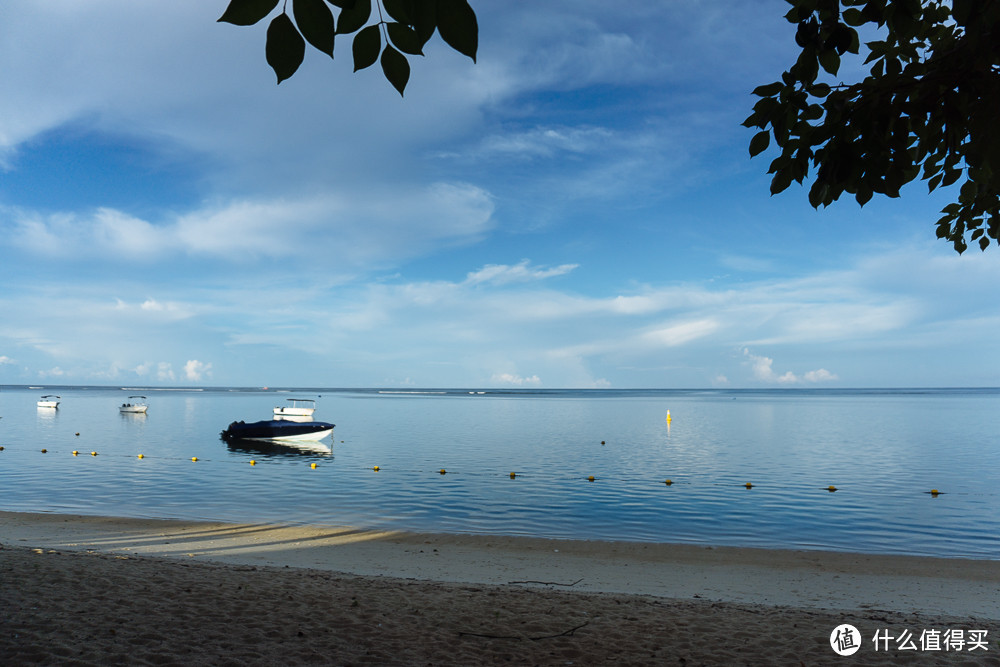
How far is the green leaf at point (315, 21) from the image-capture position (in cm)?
158

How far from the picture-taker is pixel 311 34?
160 centimetres

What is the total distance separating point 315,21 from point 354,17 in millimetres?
131

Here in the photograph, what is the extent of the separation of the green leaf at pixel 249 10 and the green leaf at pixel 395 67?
1.11 feet

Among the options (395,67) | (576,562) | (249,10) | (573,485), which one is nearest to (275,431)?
(573,485)

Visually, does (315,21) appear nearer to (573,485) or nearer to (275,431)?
(573,485)

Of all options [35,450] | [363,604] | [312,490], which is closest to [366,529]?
[312,490]

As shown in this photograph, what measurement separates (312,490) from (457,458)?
41.4 feet

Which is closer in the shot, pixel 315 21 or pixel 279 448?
pixel 315 21

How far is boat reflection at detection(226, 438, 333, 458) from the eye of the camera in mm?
44094

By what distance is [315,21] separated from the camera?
5.24 ft

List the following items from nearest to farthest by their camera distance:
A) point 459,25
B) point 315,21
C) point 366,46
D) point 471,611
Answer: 1. point 459,25
2. point 315,21
3. point 366,46
4. point 471,611

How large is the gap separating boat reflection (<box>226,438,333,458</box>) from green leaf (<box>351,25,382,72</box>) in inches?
1734

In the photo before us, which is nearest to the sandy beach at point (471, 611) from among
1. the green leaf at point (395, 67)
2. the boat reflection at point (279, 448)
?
the green leaf at point (395, 67)

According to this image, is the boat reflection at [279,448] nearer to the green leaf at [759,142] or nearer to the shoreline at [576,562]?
the shoreline at [576,562]
